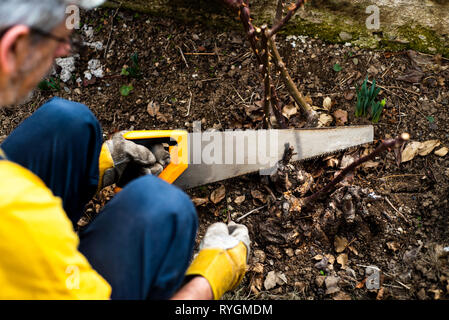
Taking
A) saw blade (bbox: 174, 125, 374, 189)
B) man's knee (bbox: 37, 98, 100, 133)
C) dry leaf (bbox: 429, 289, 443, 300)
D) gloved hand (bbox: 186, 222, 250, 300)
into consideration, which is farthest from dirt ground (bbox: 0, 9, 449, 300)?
man's knee (bbox: 37, 98, 100, 133)

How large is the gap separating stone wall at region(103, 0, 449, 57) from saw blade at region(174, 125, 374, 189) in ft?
2.51

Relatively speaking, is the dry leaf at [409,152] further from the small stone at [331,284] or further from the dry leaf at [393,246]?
the small stone at [331,284]

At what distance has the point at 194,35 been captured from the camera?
9.18 ft

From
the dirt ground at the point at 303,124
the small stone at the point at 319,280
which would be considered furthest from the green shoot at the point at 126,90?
the small stone at the point at 319,280

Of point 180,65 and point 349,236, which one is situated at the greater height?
point 180,65

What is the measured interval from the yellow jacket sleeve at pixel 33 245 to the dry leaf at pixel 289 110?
1756 millimetres

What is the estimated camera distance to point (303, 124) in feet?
8.18

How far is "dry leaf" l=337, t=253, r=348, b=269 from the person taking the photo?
2.15 metres

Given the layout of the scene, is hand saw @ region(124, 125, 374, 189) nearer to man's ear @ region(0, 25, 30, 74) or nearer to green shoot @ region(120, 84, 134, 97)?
green shoot @ region(120, 84, 134, 97)

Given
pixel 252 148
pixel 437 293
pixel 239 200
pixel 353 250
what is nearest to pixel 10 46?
pixel 252 148

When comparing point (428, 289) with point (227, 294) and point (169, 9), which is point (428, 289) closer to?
point (227, 294)

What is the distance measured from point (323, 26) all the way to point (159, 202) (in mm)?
1926
